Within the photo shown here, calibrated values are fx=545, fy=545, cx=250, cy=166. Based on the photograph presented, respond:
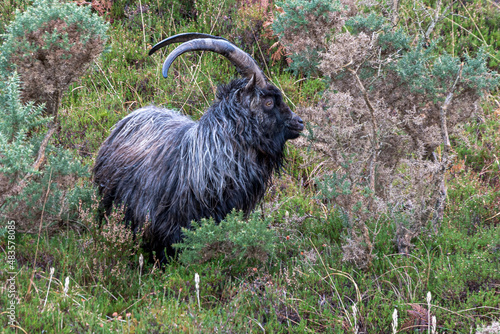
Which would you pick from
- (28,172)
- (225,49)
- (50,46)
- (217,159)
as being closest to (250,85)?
(225,49)

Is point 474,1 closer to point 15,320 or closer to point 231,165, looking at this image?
point 231,165

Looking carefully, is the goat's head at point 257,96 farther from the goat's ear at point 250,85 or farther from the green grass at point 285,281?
the green grass at point 285,281

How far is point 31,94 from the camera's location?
4668mm

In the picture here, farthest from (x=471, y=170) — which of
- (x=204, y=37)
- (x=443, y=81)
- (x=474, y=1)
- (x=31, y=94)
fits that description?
(x=31, y=94)

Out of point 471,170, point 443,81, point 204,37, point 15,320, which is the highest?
point 204,37

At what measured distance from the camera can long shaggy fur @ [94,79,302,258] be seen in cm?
470

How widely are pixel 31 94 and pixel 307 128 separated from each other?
2.39m

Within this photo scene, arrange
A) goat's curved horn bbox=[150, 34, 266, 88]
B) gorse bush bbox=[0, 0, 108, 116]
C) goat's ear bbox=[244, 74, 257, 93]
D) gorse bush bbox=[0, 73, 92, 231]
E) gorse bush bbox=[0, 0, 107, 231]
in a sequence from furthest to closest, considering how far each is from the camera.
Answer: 1. goat's ear bbox=[244, 74, 257, 93]
2. goat's curved horn bbox=[150, 34, 266, 88]
3. gorse bush bbox=[0, 0, 108, 116]
4. gorse bush bbox=[0, 0, 107, 231]
5. gorse bush bbox=[0, 73, 92, 231]

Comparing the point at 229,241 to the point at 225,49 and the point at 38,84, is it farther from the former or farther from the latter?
the point at 38,84

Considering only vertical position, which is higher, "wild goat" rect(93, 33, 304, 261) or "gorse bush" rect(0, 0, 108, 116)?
"gorse bush" rect(0, 0, 108, 116)

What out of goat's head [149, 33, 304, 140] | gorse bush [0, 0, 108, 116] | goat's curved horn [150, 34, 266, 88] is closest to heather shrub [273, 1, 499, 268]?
goat's head [149, 33, 304, 140]

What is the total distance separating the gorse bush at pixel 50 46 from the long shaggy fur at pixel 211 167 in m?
1.07

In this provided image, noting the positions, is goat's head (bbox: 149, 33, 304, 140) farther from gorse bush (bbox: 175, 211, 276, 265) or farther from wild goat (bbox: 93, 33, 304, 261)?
gorse bush (bbox: 175, 211, 276, 265)

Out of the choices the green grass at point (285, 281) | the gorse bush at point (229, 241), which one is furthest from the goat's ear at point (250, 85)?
the green grass at point (285, 281)
